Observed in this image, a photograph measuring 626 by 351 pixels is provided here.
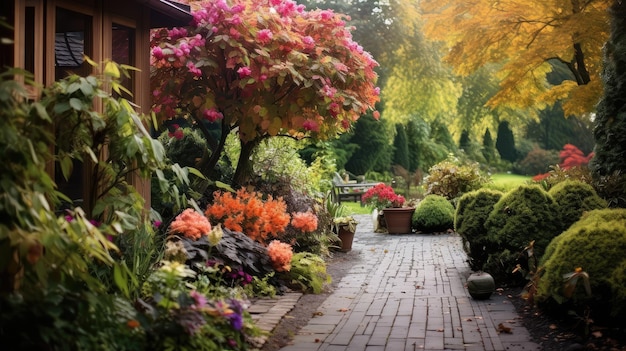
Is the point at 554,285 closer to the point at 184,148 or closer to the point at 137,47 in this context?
the point at 137,47

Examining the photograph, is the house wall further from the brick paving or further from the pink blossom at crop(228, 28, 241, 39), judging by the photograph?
the brick paving

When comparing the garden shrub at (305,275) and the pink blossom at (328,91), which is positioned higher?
the pink blossom at (328,91)

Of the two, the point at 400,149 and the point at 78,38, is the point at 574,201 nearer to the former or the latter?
the point at 78,38

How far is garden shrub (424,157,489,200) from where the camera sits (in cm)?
1437

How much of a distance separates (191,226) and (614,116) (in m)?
5.23

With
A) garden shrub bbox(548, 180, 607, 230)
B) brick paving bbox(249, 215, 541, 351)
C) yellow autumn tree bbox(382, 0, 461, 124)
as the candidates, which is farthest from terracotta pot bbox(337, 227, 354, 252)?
yellow autumn tree bbox(382, 0, 461, 124)

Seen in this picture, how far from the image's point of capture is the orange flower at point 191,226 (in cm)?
597

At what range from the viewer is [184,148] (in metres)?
9.05

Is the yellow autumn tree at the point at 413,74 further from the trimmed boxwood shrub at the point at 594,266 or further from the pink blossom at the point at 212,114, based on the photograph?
the trimmed boxwood shrub at the point at 594,266

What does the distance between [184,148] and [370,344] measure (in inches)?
201

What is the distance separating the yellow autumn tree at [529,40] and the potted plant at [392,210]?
273 centimetres

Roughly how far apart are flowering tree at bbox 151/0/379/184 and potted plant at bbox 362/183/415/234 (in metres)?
5.06

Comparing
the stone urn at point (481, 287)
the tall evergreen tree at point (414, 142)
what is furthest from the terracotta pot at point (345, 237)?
the tall evergreen tree at point (414, 142)

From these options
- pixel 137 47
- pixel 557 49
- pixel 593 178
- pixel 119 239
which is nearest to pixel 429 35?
pixel 557 49
